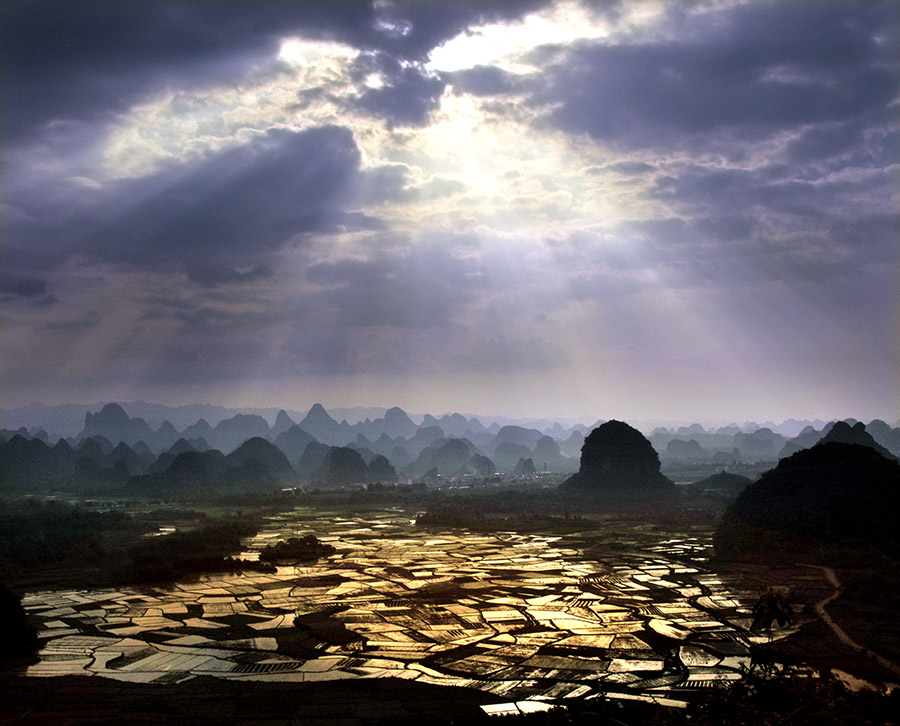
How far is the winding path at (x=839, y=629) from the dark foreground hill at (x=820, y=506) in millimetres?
5363

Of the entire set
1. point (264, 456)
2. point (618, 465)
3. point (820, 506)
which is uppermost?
point (264, 456)

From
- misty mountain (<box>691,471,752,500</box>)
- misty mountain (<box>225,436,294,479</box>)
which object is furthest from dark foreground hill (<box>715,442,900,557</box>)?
misty mountain (<box>225,436,294,479</box>)

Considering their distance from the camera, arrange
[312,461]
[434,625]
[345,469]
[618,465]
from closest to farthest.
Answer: [434,625] < [618,465] < [345,469] < [312,461]

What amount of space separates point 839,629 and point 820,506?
61.5 feet

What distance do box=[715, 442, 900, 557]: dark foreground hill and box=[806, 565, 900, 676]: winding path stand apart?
5.36m

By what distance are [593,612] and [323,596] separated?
10.7 metres

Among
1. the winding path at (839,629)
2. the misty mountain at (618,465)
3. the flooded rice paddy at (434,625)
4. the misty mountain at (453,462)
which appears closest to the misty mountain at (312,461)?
the misty mountain at (453,462)

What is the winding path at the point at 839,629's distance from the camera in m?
18.4

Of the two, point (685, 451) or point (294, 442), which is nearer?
point (294, 442)

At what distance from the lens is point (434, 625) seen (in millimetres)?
22812

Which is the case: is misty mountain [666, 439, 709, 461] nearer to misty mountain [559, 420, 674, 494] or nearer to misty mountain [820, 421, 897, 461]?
misty mountain [820, 421, 897, 461]

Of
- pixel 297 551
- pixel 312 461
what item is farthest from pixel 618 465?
pixel 312 461

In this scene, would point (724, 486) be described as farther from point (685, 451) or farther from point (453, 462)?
point (685, 451)

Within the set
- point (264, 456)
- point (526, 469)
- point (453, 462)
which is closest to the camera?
point (264, 456)
